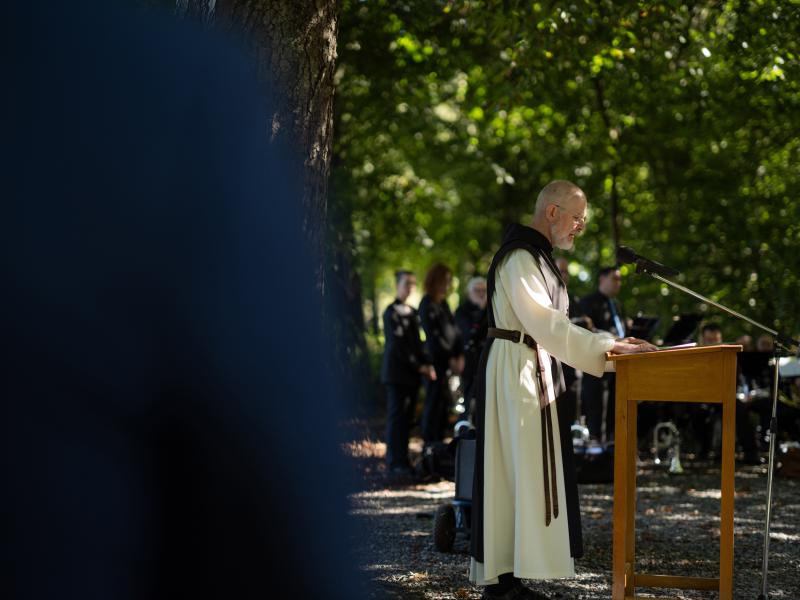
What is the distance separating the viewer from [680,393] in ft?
15.2

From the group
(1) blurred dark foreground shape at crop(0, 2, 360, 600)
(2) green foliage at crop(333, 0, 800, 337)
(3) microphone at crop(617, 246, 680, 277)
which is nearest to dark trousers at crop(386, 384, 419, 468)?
(2) green foliage at crop(333, 0, 800, 337)

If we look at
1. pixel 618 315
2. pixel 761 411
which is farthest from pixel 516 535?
pixel 761 411

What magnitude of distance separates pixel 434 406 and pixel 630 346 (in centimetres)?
703

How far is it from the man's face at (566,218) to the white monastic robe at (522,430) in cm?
23

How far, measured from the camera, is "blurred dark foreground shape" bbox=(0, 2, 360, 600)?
321cm

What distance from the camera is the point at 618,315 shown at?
12.1 meters

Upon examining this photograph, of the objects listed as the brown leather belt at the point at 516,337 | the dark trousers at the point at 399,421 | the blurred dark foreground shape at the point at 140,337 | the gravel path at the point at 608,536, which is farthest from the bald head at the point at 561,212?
the dark trousers at the point at 399,421

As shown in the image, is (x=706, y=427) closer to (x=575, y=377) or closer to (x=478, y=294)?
(x=575, y=377)

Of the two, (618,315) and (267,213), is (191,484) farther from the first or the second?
(618,315)

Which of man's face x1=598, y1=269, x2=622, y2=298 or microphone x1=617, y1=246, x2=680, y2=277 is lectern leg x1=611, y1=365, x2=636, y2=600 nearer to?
microphone x1=617, y1=246, x2=680, y2=277

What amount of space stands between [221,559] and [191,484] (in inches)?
13.0

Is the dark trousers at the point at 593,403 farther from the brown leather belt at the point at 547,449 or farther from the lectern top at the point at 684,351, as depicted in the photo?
the lectern top at the point at 684,351

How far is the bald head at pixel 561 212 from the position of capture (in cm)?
518

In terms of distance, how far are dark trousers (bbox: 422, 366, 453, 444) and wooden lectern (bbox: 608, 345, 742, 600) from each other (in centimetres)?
672
